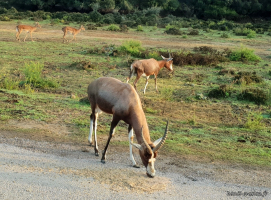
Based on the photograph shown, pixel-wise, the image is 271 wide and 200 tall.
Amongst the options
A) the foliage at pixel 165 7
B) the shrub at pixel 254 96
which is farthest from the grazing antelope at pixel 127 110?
the foliage at pixel 165 7

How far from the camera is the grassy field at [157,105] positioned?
28.5 ft

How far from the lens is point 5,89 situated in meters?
12.3

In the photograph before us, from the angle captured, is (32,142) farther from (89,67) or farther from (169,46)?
(169,46)

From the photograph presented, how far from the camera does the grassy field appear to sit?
28.5ft

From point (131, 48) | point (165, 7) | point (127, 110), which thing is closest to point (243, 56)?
point (131, 48)

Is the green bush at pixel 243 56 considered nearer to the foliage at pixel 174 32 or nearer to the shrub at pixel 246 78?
the shrub at pixel 246 78

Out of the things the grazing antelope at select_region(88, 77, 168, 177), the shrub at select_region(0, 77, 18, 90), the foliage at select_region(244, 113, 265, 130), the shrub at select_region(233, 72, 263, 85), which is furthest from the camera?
the shrub at select_region(233, 72, 263, 85)

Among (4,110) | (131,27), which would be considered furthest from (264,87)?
(131,27)

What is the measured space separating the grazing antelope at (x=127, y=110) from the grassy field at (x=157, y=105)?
4.57 ft

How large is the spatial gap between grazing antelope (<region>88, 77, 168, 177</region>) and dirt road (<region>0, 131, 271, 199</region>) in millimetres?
374

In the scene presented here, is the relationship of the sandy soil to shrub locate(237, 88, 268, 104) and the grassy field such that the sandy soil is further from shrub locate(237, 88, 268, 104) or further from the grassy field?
shrub locate(237, 88, 268, 104)

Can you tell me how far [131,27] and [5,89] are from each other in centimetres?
2523

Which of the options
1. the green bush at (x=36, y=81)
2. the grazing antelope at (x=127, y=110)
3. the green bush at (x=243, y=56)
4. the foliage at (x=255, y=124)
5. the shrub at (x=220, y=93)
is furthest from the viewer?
the green bush at (x=243, y=56)

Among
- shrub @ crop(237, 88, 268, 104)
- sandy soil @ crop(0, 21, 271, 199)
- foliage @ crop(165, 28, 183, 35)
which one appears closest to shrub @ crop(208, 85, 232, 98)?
shrub @ crop(237, 88, 268, 104)
